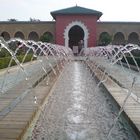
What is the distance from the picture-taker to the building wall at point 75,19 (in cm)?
3656

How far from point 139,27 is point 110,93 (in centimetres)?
3140

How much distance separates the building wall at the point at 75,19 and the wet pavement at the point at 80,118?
27.2m

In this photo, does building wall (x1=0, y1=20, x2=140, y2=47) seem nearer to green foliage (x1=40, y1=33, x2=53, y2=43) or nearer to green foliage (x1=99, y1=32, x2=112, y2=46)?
green foliage (x1=40, y1=33, x2=53, y2=43)

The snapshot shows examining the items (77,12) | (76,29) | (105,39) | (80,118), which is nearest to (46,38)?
(77,12)

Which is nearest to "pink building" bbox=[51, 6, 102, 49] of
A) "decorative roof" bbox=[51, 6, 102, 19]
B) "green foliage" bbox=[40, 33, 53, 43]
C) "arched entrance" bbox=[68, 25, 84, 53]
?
"decorative roof" bbox=[51, 6, 102, 19]

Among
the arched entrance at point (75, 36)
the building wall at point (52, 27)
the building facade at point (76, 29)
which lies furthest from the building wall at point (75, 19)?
the arched entrance at point (75, 36)

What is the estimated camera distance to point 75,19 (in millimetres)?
36719

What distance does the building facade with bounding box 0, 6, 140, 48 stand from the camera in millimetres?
36562

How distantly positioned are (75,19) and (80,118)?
30.8m

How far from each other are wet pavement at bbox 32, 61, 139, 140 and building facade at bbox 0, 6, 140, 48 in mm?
27360

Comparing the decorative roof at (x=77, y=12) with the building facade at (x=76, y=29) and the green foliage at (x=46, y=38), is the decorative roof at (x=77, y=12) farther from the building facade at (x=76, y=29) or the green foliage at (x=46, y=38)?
the green foliage at (x=46, y=38)

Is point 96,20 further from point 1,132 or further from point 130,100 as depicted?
point 1,132

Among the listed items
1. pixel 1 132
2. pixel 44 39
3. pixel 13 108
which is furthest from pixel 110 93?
pixel 44 39

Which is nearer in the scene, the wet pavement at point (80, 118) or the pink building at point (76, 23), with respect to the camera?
the wet pavement at point (80, 118)
